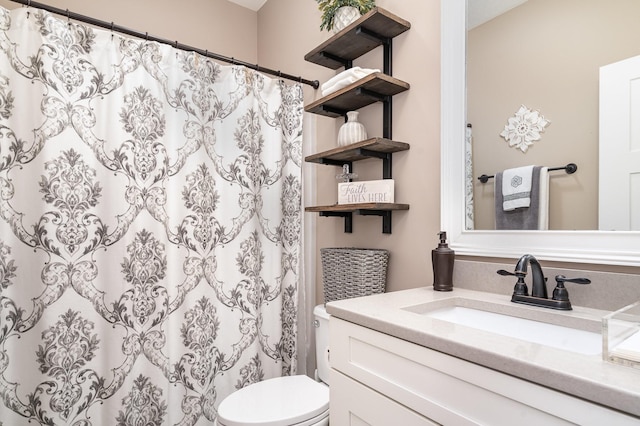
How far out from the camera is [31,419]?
127cm

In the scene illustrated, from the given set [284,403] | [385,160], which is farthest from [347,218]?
[284,403]

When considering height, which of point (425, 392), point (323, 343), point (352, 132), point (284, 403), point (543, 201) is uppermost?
point (352, 132)

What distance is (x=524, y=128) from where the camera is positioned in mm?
1105

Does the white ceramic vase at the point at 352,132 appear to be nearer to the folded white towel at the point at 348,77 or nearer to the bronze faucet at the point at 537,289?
the folded white towel at the point at 348,77

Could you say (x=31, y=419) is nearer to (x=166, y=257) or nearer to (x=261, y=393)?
(x=166, y=257)

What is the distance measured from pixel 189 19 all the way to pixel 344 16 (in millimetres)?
1385

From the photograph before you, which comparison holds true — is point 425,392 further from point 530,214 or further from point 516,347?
point 530,214

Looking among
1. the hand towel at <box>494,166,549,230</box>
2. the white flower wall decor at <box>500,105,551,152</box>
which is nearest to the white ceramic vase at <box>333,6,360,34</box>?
the white flower wall decor at <box>500,105,551,152</box>

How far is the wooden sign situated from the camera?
142 cm

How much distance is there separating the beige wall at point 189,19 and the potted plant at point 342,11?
1.21 m

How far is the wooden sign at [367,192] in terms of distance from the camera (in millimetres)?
1418

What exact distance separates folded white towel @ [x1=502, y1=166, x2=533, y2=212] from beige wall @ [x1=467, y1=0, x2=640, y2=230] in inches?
1.2

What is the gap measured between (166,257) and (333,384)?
94 centimetres

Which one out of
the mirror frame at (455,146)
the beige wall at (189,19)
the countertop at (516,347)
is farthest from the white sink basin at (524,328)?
the beige wall at (189,19)
